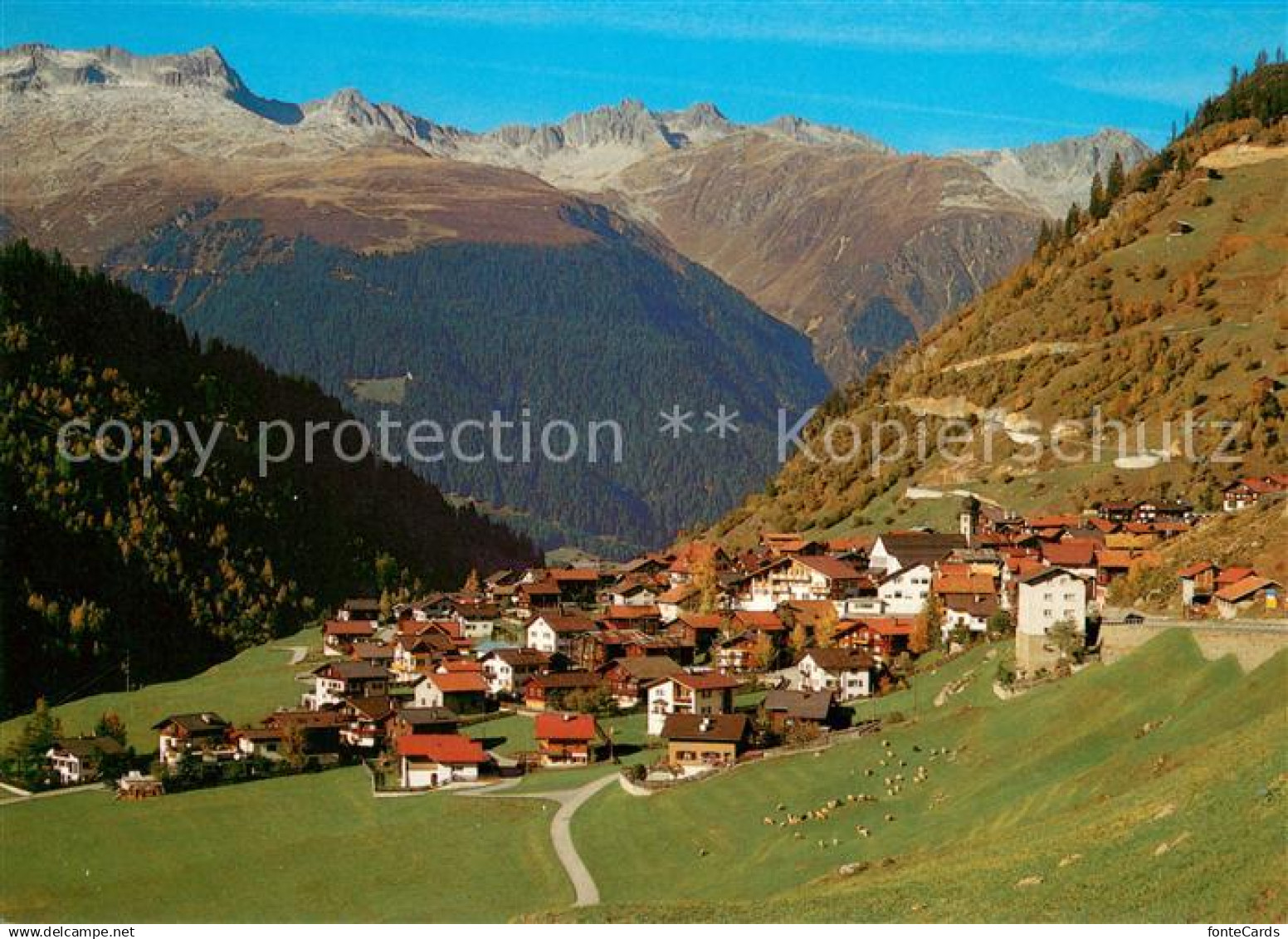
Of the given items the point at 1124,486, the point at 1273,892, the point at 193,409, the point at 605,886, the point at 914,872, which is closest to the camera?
the point at 1273,892

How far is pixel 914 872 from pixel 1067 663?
27369mm

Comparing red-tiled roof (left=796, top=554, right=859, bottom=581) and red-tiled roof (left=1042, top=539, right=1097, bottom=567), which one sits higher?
red-tiled roof (left=1042, top=539, right=1097, bottom=567)

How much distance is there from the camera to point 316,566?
157 meters

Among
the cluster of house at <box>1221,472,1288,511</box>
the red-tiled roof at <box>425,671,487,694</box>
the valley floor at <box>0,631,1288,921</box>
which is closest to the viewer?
the valley floor at <box>0,631,1288,921</box>

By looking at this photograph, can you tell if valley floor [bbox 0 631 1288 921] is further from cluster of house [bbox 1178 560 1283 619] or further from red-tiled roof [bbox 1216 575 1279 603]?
red-tiled roof [bbox 1216 575 1279 603]

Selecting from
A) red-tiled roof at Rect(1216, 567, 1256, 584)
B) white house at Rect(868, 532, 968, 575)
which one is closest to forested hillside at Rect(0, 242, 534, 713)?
white house at Rect(868, 532, 968, 575)

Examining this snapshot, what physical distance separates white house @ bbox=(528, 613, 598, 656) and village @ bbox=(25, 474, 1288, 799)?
121 mm

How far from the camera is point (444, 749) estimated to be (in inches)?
3184

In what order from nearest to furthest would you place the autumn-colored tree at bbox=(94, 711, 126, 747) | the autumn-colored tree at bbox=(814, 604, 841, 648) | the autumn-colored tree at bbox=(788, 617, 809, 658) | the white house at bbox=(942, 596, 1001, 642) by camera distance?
the autumn-colored tree at bbox=(94, 711, 126, 747)
the white house at bbox=(942, 596, 1001, 642)
the autumn-colored tree at bbox=(814, 604, 841, 648)
the autumn-colored tree at bbox=(788, 617, 809, 658)

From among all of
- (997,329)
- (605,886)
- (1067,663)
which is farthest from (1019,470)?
(605,886)

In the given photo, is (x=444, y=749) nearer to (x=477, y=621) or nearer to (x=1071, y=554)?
(x=1071, y=554)

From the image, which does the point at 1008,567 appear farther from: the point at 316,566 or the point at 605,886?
the point at 316,566

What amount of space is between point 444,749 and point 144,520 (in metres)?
74.4

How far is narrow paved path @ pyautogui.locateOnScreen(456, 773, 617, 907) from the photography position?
190 ft
